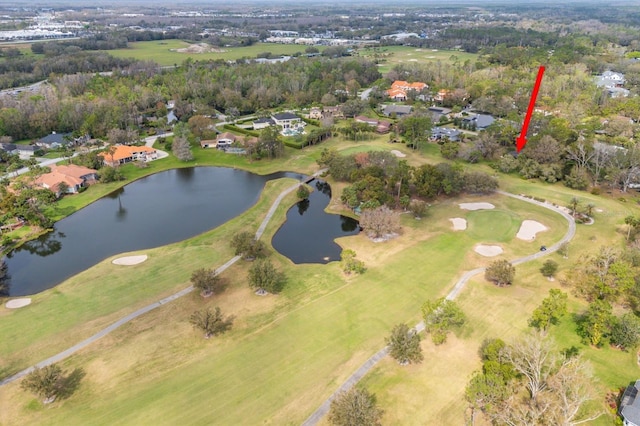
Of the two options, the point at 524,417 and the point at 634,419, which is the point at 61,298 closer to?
the point at 524,417

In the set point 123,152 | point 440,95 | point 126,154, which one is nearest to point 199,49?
point 440,95

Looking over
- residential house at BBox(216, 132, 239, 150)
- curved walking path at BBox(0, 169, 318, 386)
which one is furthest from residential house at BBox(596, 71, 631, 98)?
curved walking path at BBox(0, 169, 318, 386)

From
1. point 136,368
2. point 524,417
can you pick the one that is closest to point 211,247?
point 136,368

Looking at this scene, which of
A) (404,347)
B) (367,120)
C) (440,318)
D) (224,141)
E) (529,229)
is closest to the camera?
(404,347)

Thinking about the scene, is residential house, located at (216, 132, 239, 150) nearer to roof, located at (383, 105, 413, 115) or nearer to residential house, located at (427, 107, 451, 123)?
roof, located at (383, 105, 413, 115)

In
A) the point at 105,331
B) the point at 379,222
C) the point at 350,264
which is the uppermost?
the point at 379,222

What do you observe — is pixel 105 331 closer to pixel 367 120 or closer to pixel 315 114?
pixel 367 120
